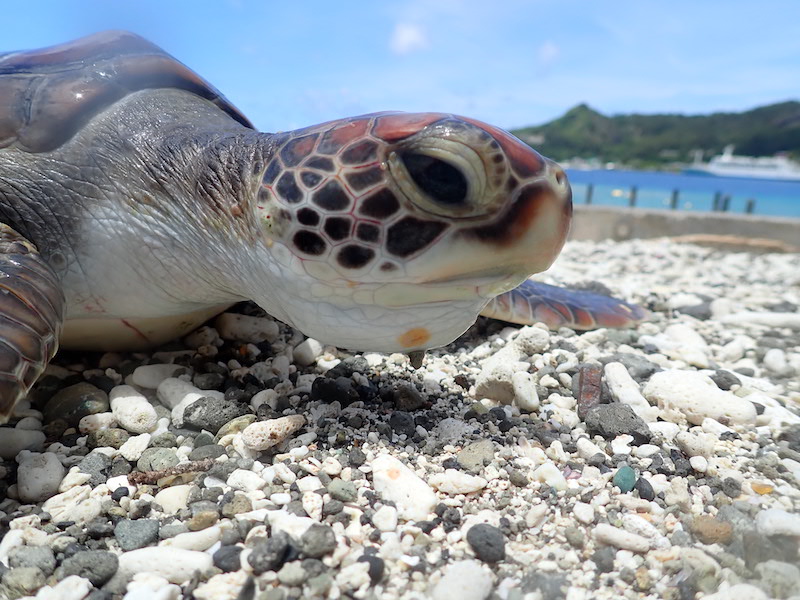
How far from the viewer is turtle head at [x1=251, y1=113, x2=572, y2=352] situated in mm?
955

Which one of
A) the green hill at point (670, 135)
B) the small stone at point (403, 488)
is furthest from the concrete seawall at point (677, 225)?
the green hill at point (670, 135)

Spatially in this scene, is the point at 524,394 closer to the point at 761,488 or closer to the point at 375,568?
the point at 761,488

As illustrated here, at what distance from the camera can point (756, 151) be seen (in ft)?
154

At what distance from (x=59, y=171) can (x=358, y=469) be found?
3.85 ft

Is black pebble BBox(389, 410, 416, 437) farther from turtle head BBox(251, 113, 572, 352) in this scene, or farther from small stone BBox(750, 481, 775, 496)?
small stone BBox(750, 481, 775, 496)

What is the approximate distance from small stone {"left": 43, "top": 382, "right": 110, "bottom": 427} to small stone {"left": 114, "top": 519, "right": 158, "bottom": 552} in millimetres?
450

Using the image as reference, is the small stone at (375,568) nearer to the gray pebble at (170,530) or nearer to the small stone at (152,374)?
the gray pebble at (170,530)

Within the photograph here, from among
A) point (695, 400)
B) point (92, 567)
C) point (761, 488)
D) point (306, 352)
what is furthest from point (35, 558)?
point (695, 400)

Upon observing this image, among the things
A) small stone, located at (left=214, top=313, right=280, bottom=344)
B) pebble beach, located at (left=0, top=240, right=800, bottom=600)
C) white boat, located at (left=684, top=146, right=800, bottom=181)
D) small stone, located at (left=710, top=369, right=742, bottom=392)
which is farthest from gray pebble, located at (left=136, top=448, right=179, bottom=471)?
white boat, located at (left=684, top=146, right=800, bottom=181)

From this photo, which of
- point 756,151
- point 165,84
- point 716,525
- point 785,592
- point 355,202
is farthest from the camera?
point 756,151

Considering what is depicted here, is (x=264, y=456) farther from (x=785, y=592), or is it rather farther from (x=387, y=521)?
(x=785, y=592)

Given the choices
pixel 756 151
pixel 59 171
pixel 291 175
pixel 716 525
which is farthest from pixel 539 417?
pixel 756 151

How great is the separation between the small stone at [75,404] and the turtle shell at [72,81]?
697 mm

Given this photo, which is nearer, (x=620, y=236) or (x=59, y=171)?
(x=59, y=171)
